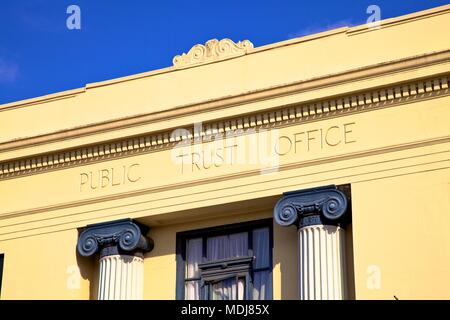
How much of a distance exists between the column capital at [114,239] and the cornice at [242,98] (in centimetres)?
204

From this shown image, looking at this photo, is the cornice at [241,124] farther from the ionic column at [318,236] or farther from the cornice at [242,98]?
the ionic column at [318,236]

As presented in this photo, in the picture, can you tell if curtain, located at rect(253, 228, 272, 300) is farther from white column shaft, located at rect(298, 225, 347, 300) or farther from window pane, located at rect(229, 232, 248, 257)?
white column shaft, located at rect(298, 225, 347, 300)

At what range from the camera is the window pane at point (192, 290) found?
2570 centimetres

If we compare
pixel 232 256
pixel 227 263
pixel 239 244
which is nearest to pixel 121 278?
pixel 227 263

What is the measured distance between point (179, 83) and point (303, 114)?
3112 millimetres

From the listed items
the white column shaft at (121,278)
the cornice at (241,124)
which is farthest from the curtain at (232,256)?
the cornice at (241,124)

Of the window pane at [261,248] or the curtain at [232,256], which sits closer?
the curtain at [232,256]

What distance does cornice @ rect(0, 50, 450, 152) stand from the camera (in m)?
24.4

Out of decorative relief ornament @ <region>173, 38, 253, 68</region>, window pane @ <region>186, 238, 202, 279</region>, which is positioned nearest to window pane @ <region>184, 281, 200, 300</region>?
window pane @ <region>186, 238, 202, 279</region>

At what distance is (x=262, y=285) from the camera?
25.2 metres

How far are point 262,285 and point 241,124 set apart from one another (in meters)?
3.26

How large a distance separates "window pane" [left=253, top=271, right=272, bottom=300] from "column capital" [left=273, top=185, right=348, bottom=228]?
117 cm

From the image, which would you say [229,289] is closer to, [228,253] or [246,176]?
[228,253]

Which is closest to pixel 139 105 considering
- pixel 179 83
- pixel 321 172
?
pixel 179 83
